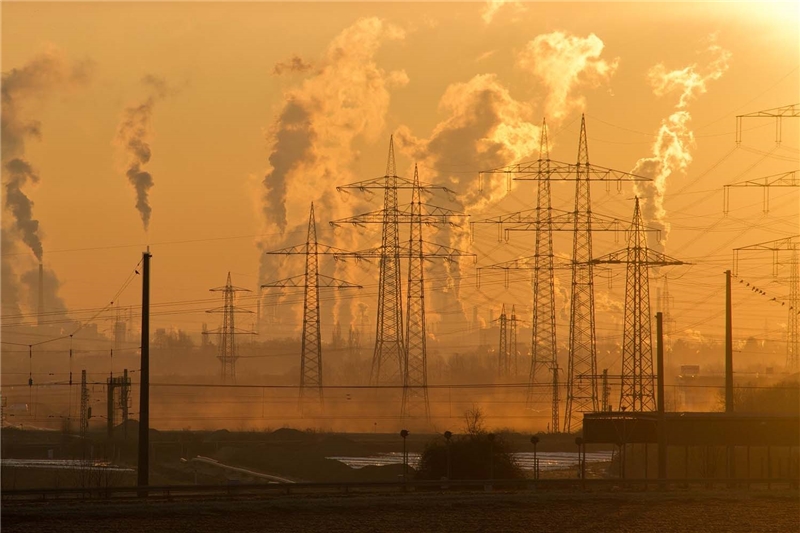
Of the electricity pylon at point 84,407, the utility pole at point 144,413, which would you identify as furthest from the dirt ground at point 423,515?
the electricity pylon at point 84,407

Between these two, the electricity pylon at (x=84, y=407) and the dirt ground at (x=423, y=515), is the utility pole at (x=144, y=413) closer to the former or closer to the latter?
the dirt ground at (x=423, y=515)

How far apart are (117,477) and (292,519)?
37372mm

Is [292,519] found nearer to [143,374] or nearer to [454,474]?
[143,374]

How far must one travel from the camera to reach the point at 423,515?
3978cm

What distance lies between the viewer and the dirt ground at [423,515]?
3662 centimetres

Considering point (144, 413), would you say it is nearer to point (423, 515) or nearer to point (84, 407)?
point (423, 515)

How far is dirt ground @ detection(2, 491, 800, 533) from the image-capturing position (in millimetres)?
36625

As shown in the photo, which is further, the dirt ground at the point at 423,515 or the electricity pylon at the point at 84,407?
the electricity pylon at the point at 84,407

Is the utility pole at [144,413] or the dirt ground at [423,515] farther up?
the utility pole at [144,413]

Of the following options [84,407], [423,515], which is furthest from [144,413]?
[84,407]

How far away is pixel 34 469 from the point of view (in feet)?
251

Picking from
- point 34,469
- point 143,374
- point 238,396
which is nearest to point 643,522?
point 143,374

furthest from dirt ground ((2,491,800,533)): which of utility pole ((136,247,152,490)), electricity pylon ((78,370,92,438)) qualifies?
electricity pylon ((78,370,92,438))

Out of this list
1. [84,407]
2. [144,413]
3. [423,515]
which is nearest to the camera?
[423,515]
